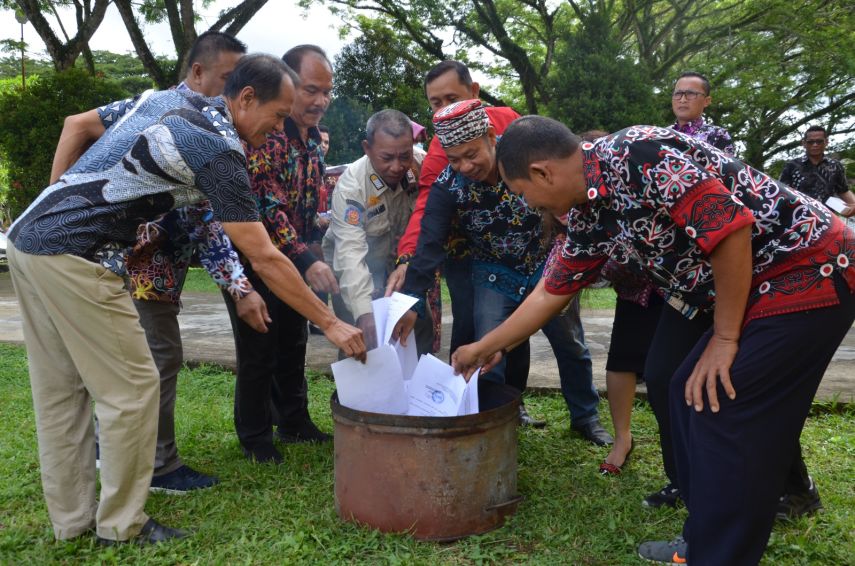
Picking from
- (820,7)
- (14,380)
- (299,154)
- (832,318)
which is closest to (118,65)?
(820,7)

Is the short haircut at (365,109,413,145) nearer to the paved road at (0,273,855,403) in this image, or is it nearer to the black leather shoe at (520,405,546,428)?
the black leather shoe at (520,405,546,428)

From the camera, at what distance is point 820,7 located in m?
14.3

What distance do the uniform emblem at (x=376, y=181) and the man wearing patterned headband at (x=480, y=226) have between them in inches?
19.3

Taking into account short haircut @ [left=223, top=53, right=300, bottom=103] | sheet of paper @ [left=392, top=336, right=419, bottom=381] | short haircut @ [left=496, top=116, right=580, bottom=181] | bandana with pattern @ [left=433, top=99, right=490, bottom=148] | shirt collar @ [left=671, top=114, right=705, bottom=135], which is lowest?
sheet of paper @ [left=392, top=336, right=419, bottom=381]

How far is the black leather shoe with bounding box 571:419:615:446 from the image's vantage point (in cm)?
395

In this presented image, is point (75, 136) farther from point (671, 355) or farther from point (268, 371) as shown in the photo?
point (671, 355)

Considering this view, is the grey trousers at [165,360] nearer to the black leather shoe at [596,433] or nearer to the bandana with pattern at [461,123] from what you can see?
the bandana with pattern at [461,123]

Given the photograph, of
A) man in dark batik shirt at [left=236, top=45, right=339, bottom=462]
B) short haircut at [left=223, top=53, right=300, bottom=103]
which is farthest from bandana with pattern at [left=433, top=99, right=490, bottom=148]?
man in dark batik shirt at [left=236, top=45, right=339, bottom=462]

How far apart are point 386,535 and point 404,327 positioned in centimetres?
89

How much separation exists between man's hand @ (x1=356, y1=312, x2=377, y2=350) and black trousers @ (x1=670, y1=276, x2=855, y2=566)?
5.04ft

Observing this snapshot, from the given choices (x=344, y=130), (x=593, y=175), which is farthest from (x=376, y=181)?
(x=344, y=130)

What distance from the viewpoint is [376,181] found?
3.90 metres

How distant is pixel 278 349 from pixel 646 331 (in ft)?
6.19

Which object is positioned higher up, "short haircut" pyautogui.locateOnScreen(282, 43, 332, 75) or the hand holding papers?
"short haircut" pyautogui.locateOnScreen(282, 43, 332, 75)
